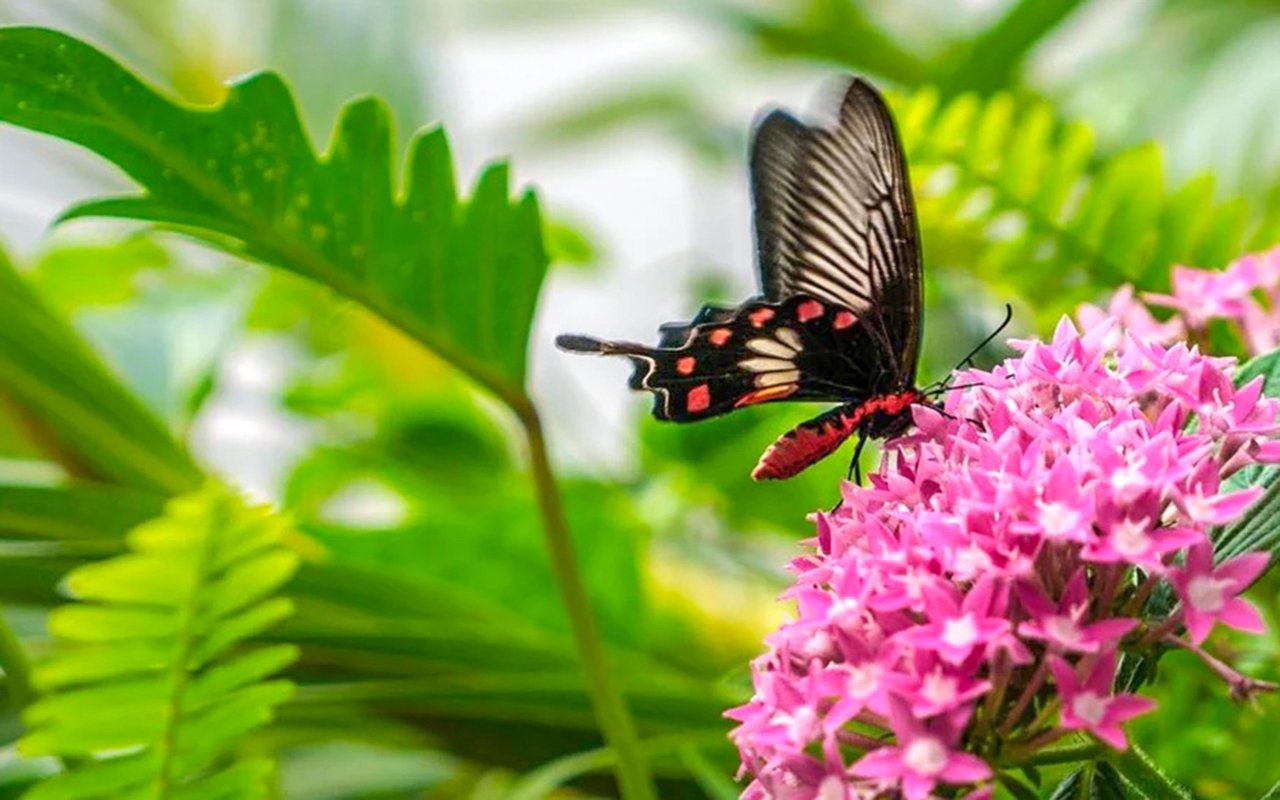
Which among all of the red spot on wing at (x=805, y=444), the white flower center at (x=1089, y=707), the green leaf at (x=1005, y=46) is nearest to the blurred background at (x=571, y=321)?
the green leaf at (x=1005, y=46)

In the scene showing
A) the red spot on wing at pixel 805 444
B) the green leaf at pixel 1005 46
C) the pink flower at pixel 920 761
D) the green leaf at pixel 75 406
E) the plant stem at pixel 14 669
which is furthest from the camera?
the green leaf at pixel 1005 46

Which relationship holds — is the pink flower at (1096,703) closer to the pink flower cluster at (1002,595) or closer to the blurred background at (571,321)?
the pink flower cluster at (1002,595)

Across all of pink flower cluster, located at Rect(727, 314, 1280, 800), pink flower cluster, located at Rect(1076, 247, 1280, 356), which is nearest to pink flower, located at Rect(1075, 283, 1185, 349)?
pink flower cluster, located at Rect(1076, 247, 1280, 356)

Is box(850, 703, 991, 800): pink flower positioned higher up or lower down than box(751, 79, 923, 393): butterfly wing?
lower down

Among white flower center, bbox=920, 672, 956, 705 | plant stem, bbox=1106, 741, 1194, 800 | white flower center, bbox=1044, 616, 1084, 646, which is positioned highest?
Answer: white flower center, bbox=1044, 616, 1084, 646

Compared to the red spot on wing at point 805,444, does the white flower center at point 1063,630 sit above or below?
below

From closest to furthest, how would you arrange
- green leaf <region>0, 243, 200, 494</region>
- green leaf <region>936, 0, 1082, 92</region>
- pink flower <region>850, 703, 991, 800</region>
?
pink flower <region>850, 703, 991, 800</region> < green leaf <region>0, 243, 200, 494</region> < green leaf <region>936, 0, 1082, 92</region>

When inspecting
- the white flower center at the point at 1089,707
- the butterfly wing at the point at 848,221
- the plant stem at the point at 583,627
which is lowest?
the white flower center at the point at 1089,707

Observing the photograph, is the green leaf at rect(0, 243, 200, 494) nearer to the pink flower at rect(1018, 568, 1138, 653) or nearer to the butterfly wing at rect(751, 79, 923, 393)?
the butterfly wing at rect(751, 79, 923, 393)

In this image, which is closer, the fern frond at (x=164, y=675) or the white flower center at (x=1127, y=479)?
the white flower center at (x=1127, y=479)
